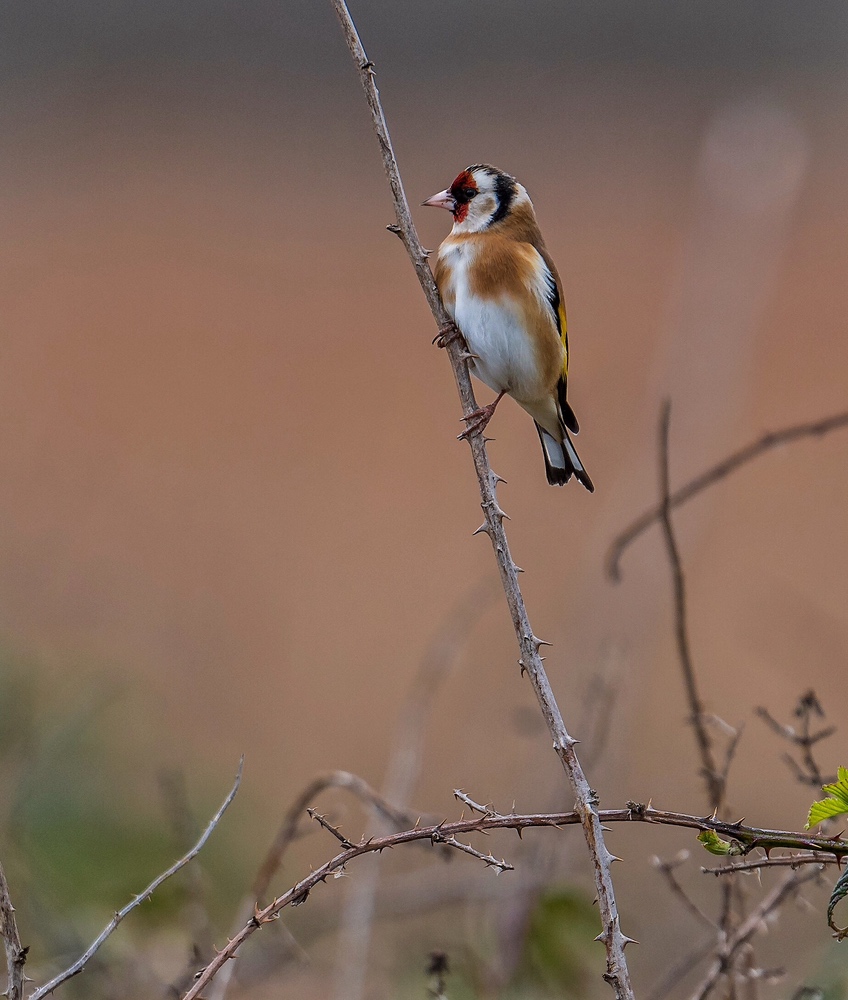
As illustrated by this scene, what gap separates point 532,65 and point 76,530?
1046cm

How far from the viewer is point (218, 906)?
9.69ft

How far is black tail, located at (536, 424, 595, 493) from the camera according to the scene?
126 inches

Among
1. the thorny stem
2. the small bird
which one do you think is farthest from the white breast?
the thorny stem

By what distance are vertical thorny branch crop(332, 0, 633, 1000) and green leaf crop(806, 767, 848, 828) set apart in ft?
0.70

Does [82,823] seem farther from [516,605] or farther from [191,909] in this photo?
[516,605]

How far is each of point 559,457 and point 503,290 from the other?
66 cm

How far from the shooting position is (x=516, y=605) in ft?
4.80

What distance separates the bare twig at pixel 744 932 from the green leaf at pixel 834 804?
40cm

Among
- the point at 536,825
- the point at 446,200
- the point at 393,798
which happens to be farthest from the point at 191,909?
the point at 446,200

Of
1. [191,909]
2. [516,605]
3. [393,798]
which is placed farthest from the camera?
[393,798]

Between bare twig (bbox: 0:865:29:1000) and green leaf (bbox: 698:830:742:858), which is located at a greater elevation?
bare twig (bbox: 0:865:29:1000)

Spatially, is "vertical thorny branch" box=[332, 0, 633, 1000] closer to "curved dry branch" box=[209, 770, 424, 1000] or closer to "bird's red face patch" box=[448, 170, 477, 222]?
"curved dry branch" box=[209, 770, 424, 1000]

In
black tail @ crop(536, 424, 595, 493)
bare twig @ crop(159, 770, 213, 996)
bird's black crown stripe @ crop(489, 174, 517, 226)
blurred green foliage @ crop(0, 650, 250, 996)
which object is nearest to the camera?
bare twig @ crop(159, 770, 213, 996)

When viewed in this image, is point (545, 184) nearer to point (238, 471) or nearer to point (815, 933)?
point (238, 471)
